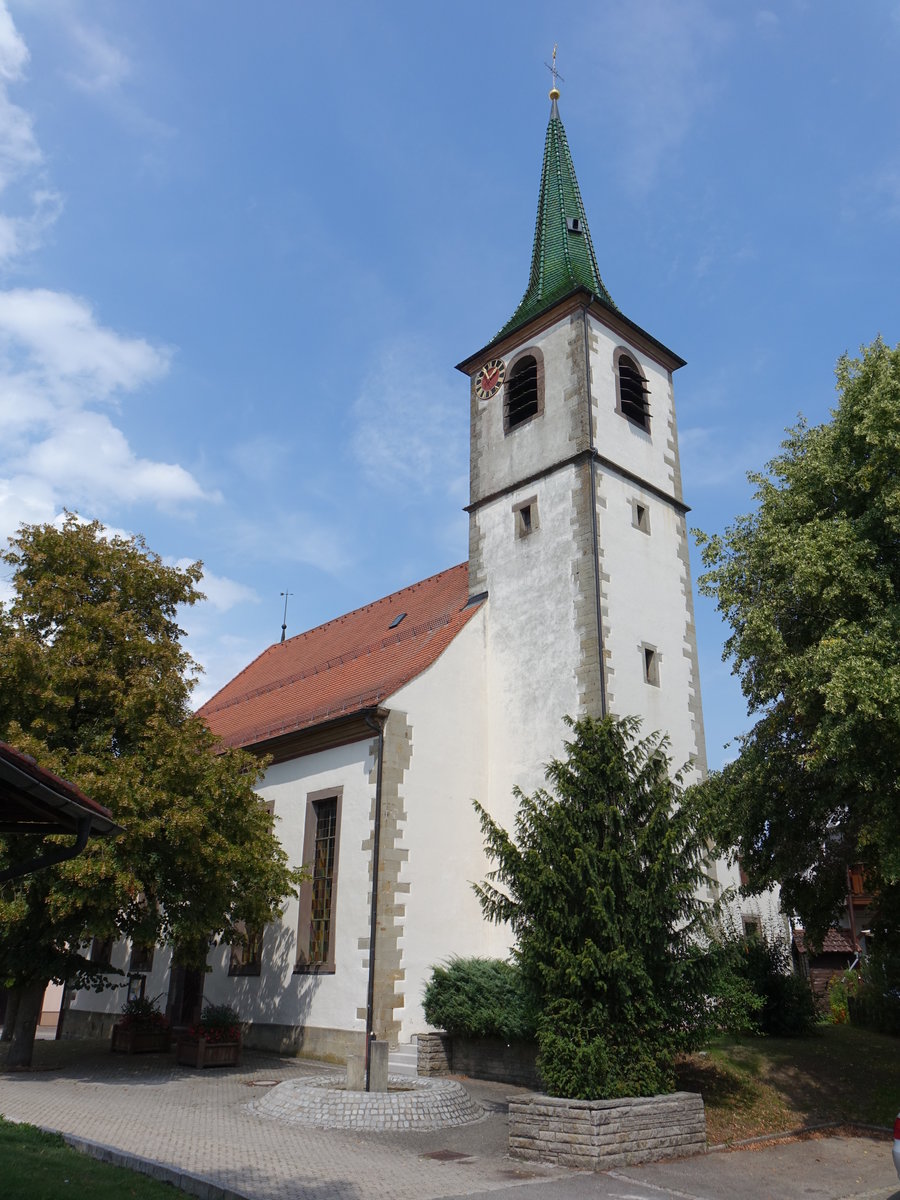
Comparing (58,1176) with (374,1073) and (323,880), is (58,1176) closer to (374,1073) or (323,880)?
(374,1073)

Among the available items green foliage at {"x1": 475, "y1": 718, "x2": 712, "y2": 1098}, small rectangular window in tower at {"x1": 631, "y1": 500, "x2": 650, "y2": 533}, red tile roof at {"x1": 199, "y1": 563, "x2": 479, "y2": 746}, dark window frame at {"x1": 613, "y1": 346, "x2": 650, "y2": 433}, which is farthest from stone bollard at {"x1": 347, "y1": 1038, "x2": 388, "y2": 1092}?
dark window frame at {"x1": 613, "y1": 346, "x2": 650, "y2": 433}

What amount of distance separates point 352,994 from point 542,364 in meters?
13.3

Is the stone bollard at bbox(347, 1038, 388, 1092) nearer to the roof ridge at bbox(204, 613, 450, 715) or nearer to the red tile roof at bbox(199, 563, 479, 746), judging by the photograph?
the red tile roof at bbox(199, 563, 479, 746)

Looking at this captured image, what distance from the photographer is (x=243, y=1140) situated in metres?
9.84

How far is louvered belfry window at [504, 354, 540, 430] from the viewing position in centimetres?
2123

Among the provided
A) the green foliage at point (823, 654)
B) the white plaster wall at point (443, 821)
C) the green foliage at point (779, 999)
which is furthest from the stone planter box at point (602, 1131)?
the green foliage at point (779, 999)

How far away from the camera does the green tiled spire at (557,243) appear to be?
22.6m

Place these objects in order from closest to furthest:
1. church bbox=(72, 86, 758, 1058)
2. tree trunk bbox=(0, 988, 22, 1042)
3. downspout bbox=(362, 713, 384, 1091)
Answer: tree trunk bbox=(0, 988, 22, 1042) < downspout bbox=(362, 713, 384, 1091) < church bbox=(72, 86, 758, 1058)

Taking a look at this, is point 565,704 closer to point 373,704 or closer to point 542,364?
point 373,704

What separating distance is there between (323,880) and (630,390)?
39.9ft

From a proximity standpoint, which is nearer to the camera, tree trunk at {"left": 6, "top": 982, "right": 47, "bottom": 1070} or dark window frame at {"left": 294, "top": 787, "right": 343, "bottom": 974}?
tree trunk at {"left": 6, "top": 982, "right": 47, "bottom": 1070}

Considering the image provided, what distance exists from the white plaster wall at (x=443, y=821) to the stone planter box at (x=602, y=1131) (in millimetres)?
6085

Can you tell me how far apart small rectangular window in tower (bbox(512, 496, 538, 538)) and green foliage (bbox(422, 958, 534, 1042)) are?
847 cm

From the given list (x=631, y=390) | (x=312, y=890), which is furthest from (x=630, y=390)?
(x=312, y=890)
